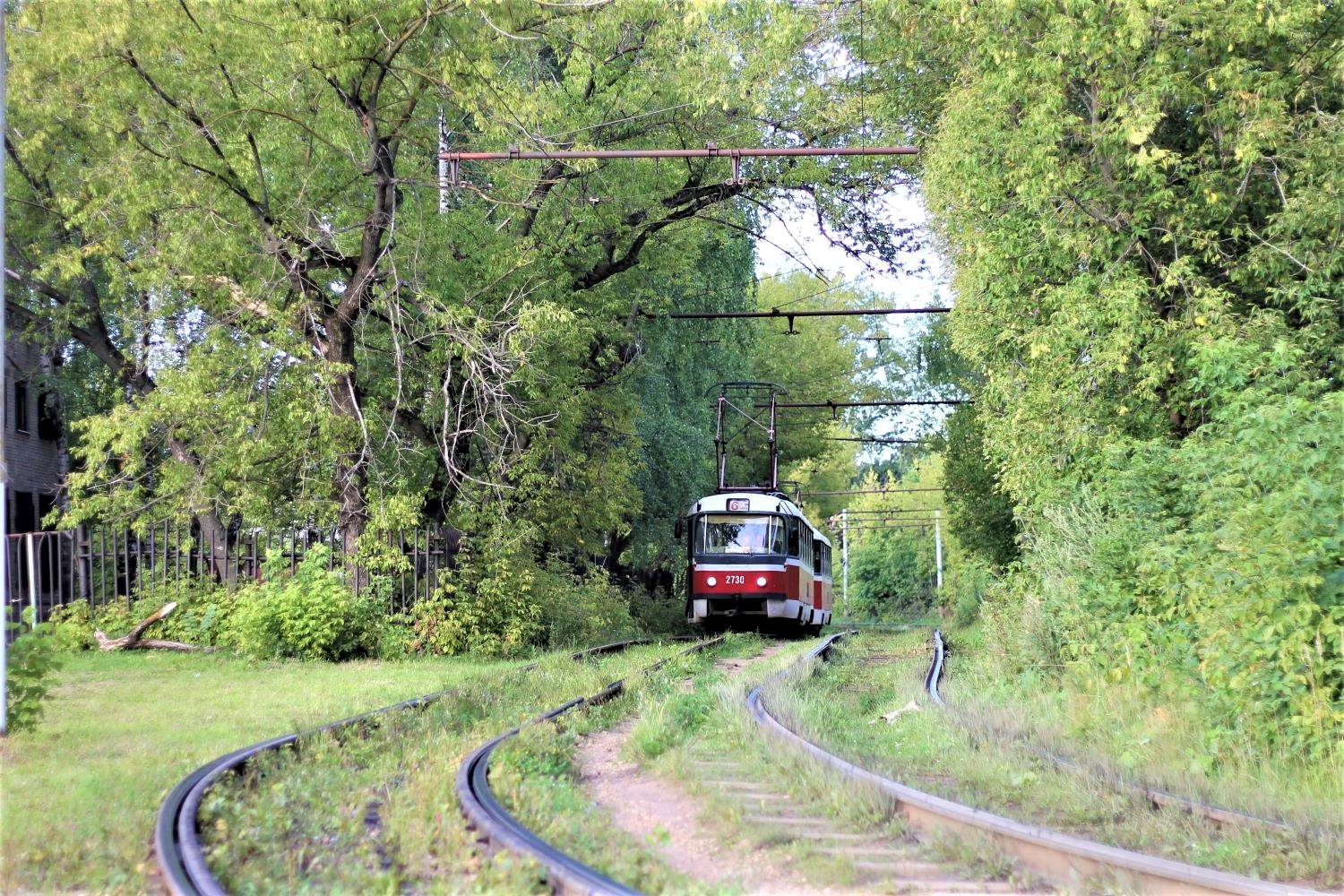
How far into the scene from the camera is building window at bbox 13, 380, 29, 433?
31594 mm

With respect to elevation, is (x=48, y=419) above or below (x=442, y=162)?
below

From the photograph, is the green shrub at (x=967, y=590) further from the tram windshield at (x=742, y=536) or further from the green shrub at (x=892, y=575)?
the green shrub at (x=892, y=575)

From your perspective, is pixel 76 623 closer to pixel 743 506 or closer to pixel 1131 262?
pixel 743 506

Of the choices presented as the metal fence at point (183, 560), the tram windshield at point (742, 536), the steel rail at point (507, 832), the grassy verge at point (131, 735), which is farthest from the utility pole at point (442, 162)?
the steel rail at point (507, 832)

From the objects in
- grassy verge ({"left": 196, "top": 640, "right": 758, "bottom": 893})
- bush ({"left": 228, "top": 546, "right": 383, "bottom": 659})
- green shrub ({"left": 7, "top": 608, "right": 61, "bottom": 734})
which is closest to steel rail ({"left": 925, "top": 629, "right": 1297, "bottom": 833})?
grassy verge ({"left": 196, "top": 640, "right": 758, "bottom": 893})

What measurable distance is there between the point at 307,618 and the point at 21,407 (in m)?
19.7

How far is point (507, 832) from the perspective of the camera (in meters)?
5.98

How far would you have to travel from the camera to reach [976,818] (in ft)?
20.0

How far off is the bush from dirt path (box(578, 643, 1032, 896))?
9.38m

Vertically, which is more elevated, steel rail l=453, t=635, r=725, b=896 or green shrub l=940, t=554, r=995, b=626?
steel rail l=453, t=635, r=725, b=896

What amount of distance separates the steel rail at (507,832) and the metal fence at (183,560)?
36.1 ft

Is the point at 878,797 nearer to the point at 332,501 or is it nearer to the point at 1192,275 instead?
the point at 1192,275

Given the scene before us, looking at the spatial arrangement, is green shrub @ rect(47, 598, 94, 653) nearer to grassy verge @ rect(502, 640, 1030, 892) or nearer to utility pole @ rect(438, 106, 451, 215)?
utility pole @ rect(438, 106, 451, 215)

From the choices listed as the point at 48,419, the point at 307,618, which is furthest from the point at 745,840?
the point at 48,419
